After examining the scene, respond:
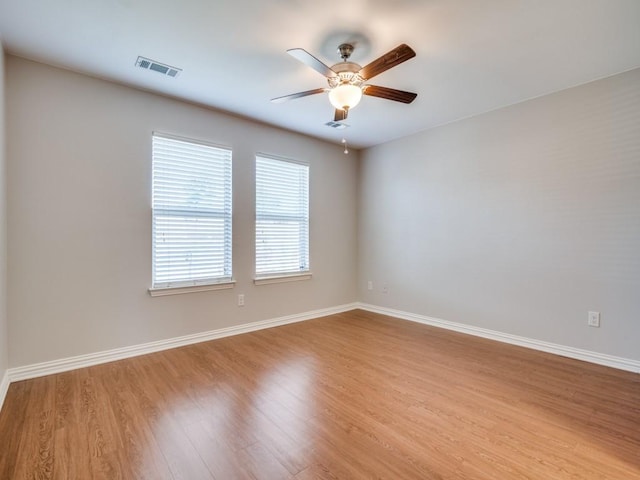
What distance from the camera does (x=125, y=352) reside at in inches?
117

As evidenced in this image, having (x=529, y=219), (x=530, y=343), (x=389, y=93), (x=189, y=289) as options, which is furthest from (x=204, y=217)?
(x=530, y=343)

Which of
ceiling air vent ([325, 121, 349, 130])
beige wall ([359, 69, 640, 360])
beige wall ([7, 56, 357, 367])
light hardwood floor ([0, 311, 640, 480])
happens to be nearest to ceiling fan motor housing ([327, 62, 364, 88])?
ceiling air vent ([325, 121, 349, 130])

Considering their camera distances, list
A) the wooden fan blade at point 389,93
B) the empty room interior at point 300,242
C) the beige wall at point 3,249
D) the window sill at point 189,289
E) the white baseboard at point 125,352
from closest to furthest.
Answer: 1. the empty room interior at point 300,242
2. the beige wall at point 3,249
3. the wooden fan blade at point 389,93
4. the white baseboard at point 125,352
5. the window sill at point 189,289

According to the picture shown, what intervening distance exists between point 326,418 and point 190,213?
2.48m

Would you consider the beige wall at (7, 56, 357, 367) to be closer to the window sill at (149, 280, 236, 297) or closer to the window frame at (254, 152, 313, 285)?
the window sill at (149, 280, 236, 297)

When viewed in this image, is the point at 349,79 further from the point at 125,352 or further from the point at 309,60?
the point at 125,352

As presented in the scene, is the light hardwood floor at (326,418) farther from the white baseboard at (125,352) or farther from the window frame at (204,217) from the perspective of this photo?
the window frame at (204,217)

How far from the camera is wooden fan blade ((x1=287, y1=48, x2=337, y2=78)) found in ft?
6.49

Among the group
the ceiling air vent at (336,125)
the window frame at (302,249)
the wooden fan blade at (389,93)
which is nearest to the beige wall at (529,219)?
the ceiling air vent at (336,125)

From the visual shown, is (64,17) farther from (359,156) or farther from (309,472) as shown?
(359,156)

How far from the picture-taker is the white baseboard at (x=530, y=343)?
2.78 metres

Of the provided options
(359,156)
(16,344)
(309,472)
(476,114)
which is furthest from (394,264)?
(16,344)

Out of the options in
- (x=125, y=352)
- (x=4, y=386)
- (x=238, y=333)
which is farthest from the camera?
(x=238, y=333)

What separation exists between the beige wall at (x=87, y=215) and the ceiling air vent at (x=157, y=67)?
51 cm
